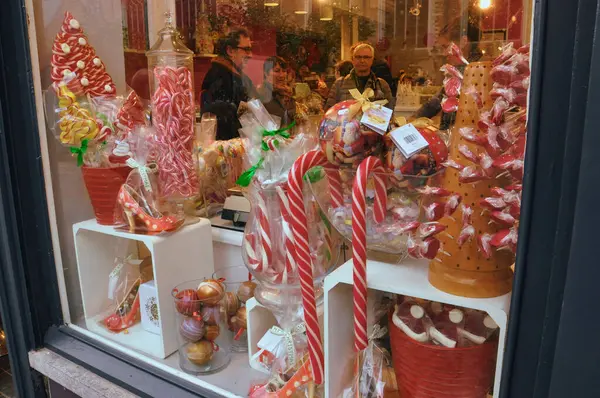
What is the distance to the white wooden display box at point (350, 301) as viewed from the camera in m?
0.88

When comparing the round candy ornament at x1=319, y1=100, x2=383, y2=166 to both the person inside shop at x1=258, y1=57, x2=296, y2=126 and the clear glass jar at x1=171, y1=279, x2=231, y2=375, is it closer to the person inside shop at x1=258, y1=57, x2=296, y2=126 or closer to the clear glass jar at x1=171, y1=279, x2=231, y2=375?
the clear glass jar at x1=171, y1=279, x2=231, y2=375

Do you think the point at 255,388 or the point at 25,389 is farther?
the point at 25,389

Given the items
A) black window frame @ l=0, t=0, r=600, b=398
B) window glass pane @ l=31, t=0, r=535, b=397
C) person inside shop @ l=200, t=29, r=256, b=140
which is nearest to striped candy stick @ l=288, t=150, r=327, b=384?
window glass pane @ l=31, t=0, r=535, b=397

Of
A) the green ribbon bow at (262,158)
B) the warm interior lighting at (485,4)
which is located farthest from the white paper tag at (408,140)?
the warm interior lighting at (485,4)

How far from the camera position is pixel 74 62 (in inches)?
54.9

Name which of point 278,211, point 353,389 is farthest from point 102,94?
point 353,389

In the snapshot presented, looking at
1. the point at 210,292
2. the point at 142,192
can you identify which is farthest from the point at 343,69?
the point at 210,292

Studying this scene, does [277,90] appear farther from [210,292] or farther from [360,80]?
[210,292]

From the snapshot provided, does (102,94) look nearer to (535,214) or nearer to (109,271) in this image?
(109,271)

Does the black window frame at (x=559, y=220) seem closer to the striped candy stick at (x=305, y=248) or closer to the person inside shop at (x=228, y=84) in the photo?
the striped candy stick at (x=305, y=248)

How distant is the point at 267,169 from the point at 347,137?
236 mm

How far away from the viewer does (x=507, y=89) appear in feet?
2.64

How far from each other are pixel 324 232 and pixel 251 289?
38 centimetres

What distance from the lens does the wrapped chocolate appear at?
3.11 feet
